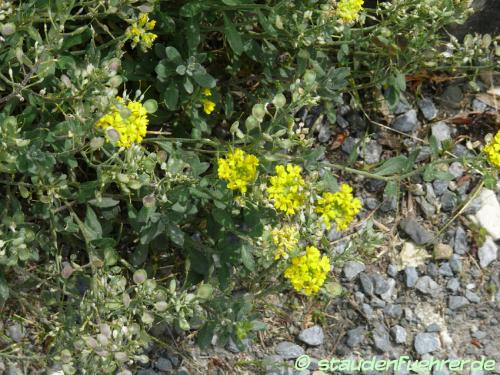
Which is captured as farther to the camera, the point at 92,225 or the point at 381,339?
the point at 381,339

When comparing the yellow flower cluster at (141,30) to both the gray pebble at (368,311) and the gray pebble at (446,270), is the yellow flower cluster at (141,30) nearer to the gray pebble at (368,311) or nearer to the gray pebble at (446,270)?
the gray pebble at (368,311)

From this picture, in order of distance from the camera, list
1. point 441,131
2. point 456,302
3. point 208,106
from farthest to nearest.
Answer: point 441,131 < point 456,302 < point 208,106

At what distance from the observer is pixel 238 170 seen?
295 centimetres

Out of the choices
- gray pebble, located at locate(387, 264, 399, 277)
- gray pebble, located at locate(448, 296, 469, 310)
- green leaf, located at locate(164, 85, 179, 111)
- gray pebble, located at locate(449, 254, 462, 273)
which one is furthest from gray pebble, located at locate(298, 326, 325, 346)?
green leaf, located at locate(164, 85, 179, 111)

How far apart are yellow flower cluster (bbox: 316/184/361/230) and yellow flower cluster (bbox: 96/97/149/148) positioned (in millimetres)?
763

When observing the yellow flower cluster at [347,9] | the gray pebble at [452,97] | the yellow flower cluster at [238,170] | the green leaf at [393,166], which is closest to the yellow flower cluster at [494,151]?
the green leaf at [393,166]

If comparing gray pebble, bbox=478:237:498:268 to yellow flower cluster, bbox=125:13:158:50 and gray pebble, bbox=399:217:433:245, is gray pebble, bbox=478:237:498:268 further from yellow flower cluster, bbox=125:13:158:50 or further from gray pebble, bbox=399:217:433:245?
yellow flower cluster, bbox=125:13:158:50

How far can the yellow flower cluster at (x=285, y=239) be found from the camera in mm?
2979

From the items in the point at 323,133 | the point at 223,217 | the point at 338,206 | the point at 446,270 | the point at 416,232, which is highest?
the point at 338,206

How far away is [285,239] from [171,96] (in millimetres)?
901

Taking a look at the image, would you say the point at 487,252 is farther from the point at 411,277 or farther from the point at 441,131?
the point at 441,131

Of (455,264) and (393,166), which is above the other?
(393,166)

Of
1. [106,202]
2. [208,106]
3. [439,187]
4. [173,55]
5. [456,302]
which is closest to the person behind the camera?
[106,202]

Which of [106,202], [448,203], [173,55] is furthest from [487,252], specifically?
[106,202]
